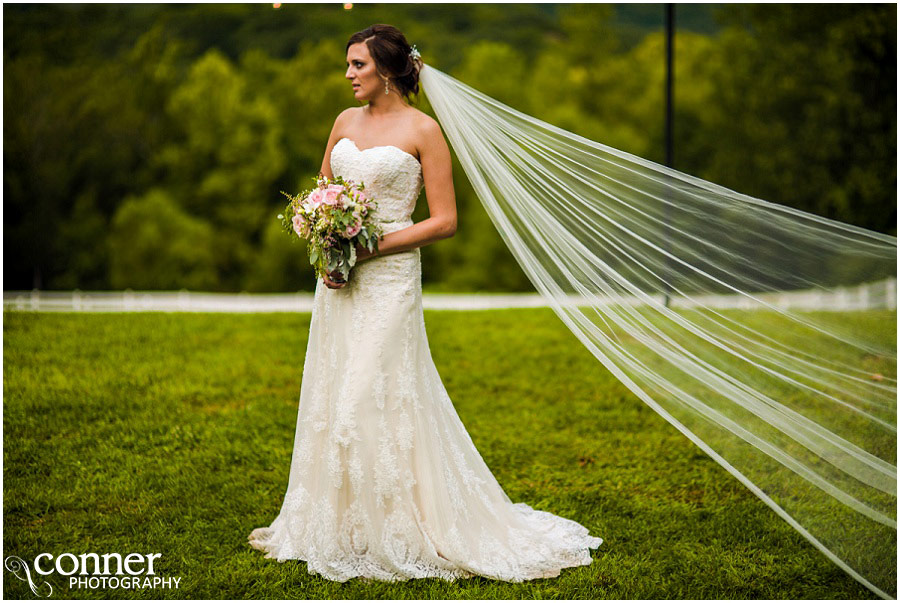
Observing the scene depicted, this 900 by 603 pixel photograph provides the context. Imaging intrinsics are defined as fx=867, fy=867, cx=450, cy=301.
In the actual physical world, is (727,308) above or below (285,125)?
below

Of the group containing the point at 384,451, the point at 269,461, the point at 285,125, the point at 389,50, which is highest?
the point at 285,125

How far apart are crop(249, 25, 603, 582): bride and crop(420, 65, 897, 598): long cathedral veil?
16.2 inches

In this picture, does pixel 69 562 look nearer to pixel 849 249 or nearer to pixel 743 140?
pixel 849 249

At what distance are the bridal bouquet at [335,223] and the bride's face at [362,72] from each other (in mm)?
471

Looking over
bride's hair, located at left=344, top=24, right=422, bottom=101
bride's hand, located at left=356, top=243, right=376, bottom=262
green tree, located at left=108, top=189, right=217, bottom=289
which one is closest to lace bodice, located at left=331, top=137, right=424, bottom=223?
bride's hand, located at left=356, top=243, right=376, bottom=262

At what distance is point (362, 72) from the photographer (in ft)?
14.3

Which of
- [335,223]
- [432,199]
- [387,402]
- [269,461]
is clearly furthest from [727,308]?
[269,461]

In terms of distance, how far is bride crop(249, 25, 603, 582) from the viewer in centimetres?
440

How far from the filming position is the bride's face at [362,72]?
14.3 feet

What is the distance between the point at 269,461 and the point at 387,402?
2149 millimetres

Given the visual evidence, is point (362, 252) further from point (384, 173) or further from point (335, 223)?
point (384, 173)

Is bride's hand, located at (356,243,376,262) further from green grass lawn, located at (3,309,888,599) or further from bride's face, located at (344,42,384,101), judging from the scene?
green grass lawn, located at (3,309,888,599)

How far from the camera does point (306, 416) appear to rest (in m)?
4.68

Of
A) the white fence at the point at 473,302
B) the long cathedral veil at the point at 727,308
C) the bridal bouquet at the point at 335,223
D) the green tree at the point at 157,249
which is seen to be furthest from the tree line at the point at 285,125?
the bridal bouquet at the point at 335,223
